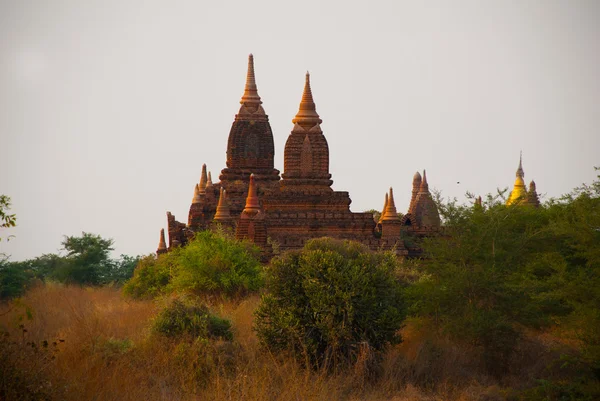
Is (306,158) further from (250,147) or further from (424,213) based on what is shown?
(424,213)

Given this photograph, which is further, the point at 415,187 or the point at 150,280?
the point at 415,187

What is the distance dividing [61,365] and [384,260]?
7800 millimetres

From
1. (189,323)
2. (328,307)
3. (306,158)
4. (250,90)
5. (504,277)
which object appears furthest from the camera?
(250,90)

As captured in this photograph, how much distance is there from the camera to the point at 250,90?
187 ft

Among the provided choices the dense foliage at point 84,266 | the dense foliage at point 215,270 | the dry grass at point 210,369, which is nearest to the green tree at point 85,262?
the dense foliage at point 84,266

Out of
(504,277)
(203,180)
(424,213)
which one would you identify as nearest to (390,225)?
(424,213)

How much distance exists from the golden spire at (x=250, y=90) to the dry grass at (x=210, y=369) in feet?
87.2

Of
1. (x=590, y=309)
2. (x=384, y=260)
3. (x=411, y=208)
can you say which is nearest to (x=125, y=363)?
(x=384, y=260)

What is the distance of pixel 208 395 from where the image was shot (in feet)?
76.3

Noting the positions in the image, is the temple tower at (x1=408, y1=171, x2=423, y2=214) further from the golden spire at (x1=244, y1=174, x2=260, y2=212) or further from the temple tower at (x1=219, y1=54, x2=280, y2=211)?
the golden spire at (x1=244, y1=174, x2=260, y2=212)

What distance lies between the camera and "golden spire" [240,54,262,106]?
5656 cm

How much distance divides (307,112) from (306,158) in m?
2.16

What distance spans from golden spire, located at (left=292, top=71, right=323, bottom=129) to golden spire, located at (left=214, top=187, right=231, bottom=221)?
4329 mm

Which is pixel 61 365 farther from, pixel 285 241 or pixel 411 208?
pixel 411 208
